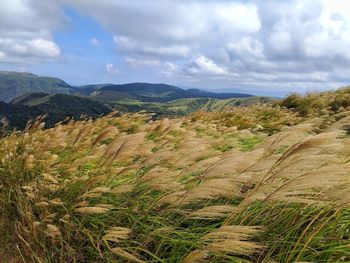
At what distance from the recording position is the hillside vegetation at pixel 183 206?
2814mm

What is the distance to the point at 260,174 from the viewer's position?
3.46m

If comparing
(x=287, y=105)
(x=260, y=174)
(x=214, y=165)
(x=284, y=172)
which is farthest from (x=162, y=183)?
(x=287, y=105)

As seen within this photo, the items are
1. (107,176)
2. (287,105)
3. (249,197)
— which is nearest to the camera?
(249,197)

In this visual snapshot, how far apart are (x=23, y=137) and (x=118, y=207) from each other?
3361mm

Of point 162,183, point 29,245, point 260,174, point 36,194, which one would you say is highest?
point 260,174

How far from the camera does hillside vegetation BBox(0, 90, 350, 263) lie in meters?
2.81

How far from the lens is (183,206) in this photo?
3.74 metres

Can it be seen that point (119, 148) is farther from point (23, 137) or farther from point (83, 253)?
point (23, 137)

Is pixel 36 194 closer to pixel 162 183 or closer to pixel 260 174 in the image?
pixel 162 183

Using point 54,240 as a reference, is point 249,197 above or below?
above

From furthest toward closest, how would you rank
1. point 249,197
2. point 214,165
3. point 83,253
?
1. point 83,253
2. point 214,165
3. point 249,197

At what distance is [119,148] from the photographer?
4.23 metres

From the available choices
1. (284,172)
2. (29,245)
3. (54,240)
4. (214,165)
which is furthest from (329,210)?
(29,245)

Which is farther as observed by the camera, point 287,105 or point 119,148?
point 287,105
